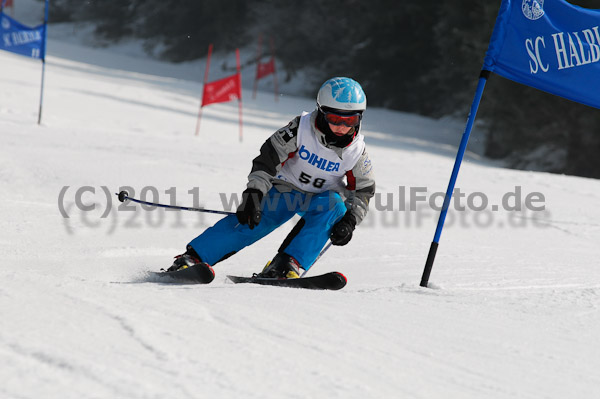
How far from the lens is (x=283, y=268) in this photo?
382 centimetres

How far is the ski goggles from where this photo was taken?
3.82 m

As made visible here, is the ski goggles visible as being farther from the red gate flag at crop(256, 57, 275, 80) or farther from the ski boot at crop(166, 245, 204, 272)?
the red gate flag at crop(256, 57, 275, 80)

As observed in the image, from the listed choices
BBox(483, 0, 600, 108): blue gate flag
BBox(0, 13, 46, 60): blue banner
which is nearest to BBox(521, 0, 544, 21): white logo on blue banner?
BBox(483, 0, 600, 108): blue gate flag

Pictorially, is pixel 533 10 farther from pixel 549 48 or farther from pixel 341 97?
pixel 341 97

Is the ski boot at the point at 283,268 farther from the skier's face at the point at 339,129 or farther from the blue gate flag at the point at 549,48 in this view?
the blue gate flag at the point at 549,48

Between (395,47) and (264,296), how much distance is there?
2141 centimetres

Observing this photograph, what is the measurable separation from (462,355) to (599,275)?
2552mm

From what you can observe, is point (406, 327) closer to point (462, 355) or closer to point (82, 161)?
point (462, 355)

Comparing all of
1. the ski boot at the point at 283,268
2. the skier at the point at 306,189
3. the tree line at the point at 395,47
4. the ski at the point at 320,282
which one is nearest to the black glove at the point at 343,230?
the skier at the point at 306,189

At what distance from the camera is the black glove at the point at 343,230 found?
3873 millimetres

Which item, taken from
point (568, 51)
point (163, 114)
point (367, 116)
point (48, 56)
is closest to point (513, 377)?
point (568, 51)

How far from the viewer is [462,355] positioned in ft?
7.79

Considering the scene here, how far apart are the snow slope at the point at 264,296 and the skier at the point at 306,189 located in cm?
35

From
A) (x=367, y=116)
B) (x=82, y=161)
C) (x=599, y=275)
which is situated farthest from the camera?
(x=367, y=116)
